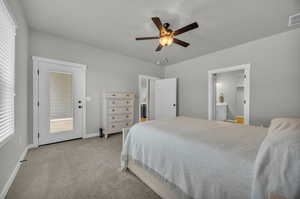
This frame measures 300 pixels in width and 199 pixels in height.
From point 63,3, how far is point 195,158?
2.83 m

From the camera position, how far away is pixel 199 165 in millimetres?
1050

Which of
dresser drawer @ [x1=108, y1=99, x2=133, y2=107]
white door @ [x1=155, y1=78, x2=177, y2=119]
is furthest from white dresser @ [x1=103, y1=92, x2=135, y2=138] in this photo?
white door @ [x1=155, y1=78, x2=177, y2=119]

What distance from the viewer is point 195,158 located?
3.57 feet

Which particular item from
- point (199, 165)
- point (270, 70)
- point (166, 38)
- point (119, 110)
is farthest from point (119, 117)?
point (270, 70)

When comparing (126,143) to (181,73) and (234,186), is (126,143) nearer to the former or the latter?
(234,186)

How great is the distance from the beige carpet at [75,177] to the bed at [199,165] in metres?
0.25

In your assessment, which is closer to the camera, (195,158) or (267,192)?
(267,192)

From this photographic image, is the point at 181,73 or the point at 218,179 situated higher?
the point at 181,73

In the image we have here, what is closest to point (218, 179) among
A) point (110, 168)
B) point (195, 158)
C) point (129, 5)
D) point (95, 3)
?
point (195, 158)

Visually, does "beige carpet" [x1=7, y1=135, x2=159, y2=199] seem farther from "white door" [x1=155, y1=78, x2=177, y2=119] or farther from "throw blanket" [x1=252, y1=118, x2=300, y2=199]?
"white door" [x1=155, y1=78, x2=177, y2=119]

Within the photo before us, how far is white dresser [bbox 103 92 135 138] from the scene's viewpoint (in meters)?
3.41

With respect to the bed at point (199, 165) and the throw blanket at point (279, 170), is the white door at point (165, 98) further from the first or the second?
the throw blanket at point (279, 170)

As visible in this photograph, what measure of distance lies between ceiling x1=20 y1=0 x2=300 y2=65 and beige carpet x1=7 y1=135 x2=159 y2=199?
2.59 metres

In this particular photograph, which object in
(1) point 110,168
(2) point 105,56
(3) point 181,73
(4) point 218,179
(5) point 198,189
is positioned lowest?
(1) point 110,168
